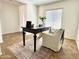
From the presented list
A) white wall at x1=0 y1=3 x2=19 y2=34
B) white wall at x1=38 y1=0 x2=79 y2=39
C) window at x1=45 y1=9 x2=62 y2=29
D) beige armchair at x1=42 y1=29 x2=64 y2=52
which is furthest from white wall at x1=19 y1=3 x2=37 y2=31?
beige armchair at x1=42 y1=29 x2=64 y2=52

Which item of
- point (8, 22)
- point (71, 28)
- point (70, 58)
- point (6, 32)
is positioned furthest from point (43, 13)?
point (70, 58)

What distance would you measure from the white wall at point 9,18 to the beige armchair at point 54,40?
377cm

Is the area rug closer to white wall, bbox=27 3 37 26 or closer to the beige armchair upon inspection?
the beige armchair

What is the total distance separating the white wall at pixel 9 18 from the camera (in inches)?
207

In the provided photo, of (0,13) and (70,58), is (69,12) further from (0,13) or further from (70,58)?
(0,13)

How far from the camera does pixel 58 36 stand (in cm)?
247

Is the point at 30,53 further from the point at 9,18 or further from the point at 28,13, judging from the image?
the point at 9,18

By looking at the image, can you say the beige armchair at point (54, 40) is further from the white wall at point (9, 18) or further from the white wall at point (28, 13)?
the white wall at point (9, 18)

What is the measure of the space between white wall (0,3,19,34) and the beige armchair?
377cm

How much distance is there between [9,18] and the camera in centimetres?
561

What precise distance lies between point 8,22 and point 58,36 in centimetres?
450

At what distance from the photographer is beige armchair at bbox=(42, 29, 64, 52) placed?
249 centimetres

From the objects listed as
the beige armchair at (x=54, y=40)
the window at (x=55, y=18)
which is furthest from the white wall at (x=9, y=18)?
the beige armchair at (x=54, y=40)

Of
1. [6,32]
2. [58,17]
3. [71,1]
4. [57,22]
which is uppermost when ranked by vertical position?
[71,1]
